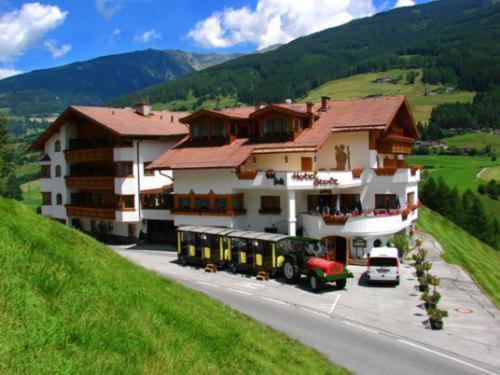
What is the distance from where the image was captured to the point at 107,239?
48.1 m

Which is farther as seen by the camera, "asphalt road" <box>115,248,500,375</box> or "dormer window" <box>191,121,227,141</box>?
"dormer window" <box>191,121,227,141</box>

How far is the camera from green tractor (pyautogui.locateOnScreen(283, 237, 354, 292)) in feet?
91.4

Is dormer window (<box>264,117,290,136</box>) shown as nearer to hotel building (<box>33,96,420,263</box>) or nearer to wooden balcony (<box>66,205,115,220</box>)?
hotel building (<box>33,96,420,263</box>)

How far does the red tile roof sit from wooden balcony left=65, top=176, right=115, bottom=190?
256 inches

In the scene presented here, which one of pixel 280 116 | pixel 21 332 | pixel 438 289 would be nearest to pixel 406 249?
pixel 438 289

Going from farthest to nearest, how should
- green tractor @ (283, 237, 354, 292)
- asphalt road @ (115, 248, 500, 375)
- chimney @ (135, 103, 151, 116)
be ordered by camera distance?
chimney @ (135, 103, 151, 116) < green tractor @ (283, 237, 354, 292) < asphalt road @ (115, 248, 500, 375)

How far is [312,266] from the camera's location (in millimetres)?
28484

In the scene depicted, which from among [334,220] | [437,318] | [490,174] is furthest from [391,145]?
[490,174]

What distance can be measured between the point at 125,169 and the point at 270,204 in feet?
46.1

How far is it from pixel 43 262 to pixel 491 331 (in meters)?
18.9

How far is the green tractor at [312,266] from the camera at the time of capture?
27844 millimetres

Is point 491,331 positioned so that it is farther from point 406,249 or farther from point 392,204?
point 392,204

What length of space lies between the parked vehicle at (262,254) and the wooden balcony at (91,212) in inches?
479

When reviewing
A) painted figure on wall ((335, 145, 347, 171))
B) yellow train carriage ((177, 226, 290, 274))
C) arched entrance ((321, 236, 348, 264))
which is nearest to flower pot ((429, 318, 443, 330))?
yellow train carriage ((177, 226, 290, 274))
